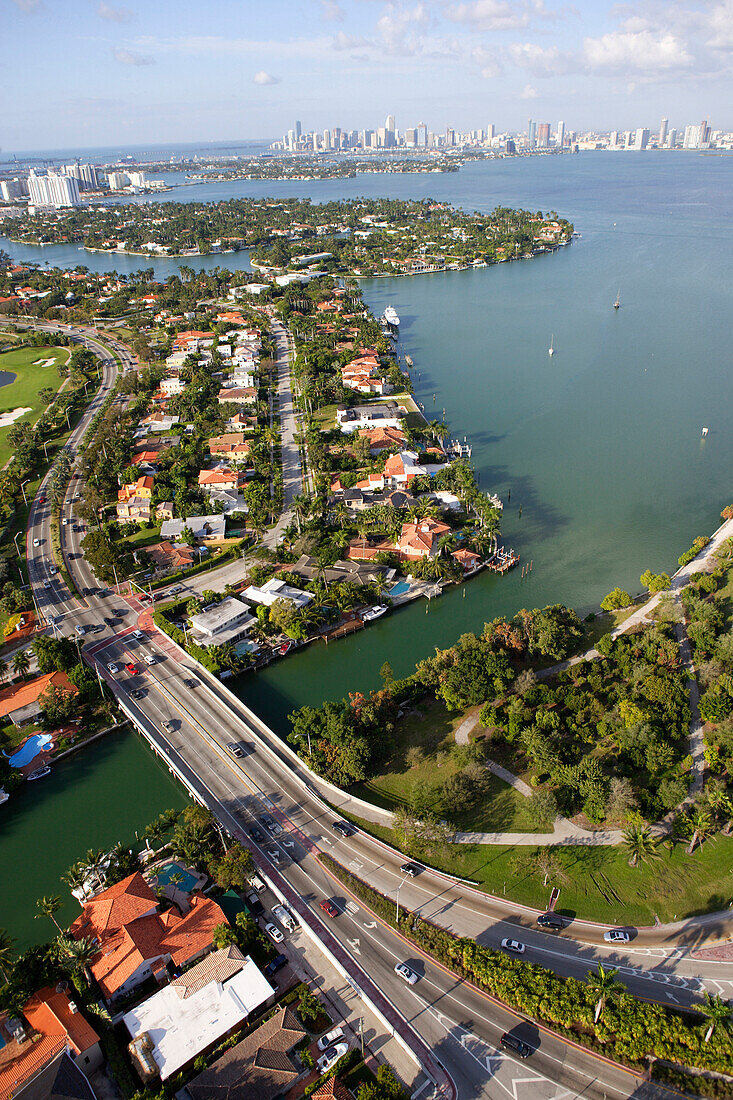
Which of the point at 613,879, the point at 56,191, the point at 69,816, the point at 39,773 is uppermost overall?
the point at 56,191

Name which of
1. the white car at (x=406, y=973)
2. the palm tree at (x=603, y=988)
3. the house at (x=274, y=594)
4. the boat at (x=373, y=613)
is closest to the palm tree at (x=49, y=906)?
the white car at (x=406, y=973)

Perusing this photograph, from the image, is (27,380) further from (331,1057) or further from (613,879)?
(613,879)

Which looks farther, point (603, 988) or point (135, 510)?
point (135, 510)

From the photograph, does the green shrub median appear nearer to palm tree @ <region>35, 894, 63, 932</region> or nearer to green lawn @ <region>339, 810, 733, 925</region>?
green lawn @ <region>339, 810, 733, 925</region>

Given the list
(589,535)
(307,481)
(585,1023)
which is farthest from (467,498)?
(585,1023)

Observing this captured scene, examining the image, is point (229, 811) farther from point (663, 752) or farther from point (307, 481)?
point (307, 481)

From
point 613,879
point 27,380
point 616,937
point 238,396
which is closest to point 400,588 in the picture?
point 613,879

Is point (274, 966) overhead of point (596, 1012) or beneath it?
beneath
